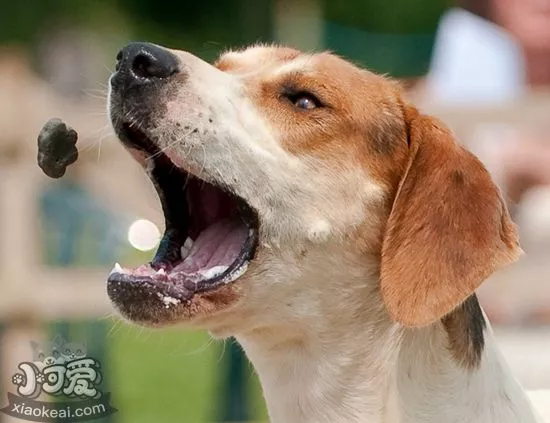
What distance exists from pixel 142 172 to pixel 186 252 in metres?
0.29

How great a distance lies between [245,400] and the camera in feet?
7.29

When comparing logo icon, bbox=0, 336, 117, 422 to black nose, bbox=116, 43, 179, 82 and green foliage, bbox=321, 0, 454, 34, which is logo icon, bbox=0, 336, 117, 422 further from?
green foliage, bbox=321, 0, 454, 34

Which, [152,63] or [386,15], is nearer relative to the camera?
[152,63]

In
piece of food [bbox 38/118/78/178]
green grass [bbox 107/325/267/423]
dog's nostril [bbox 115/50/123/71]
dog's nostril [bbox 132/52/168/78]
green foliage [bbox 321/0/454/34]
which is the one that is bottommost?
green grass [bbox 107/325/267/423]

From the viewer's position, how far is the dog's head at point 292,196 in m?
1.46

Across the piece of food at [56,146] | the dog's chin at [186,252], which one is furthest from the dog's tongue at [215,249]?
the piece of food at [56,146]

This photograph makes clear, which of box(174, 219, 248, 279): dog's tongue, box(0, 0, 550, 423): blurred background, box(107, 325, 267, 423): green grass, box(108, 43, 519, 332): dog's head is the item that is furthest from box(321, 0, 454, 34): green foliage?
box(174, 219, 248, 279): dog's tongue

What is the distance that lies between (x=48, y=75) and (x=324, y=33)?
1.43m

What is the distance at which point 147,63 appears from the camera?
146 cm

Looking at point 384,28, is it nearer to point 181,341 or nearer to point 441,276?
point 181,341

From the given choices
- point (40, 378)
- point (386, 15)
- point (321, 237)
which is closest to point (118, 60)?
point (321, 237)

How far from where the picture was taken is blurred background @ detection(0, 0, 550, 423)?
6.75 ft

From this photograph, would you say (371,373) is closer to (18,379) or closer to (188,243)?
(188,243)

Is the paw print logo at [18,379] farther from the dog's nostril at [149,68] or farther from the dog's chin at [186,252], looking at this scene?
the dog's nostril at [149,68]
